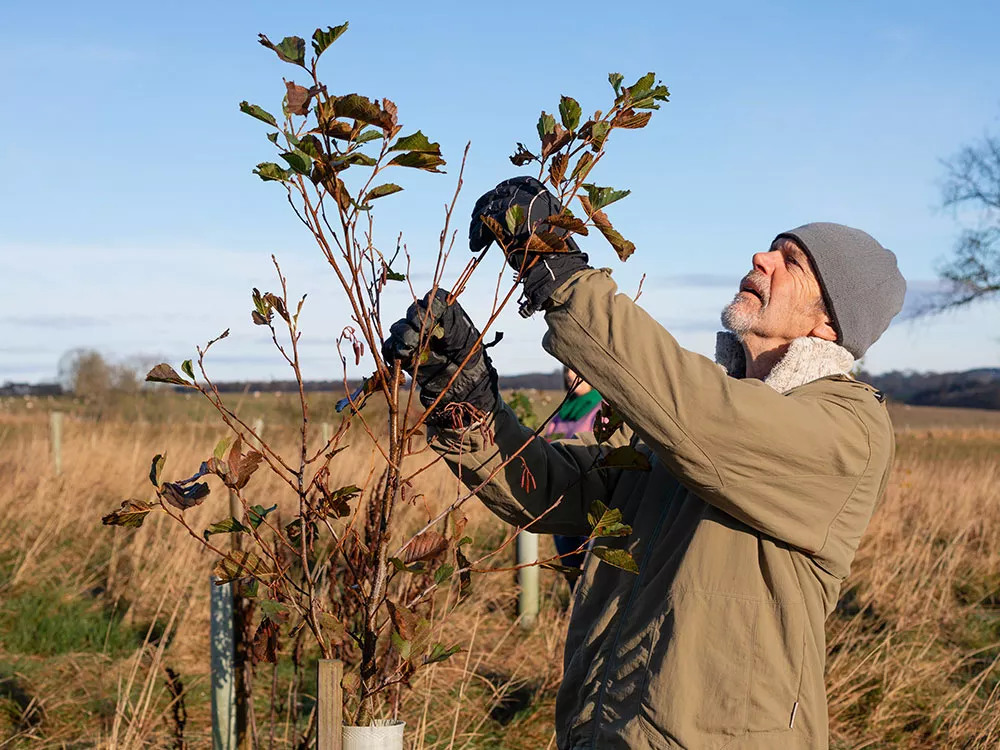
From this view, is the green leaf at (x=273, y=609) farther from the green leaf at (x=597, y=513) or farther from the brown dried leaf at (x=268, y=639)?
the green leaf at (x=597, y=513)

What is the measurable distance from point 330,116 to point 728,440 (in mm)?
791

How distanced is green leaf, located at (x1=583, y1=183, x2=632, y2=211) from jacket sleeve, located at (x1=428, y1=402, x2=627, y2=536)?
0.49m

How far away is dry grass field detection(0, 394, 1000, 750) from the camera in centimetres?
367

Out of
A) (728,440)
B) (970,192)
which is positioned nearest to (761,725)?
(728,440)

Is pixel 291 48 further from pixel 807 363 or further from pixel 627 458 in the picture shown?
pixel 807 363

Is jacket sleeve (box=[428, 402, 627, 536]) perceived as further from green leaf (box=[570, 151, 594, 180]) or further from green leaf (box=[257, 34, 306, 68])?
green leaf (box=[257, 34, 306, 68])

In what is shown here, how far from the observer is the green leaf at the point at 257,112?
4.13ft

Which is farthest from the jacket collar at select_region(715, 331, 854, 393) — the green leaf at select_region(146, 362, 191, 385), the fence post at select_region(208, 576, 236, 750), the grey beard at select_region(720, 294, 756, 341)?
the fence post at select_region(208, 576, 236, 750)

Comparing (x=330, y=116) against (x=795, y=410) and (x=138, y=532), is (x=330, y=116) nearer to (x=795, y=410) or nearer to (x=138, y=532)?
(x=795, y=410)

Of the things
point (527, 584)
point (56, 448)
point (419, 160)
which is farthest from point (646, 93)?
point (56, 448)

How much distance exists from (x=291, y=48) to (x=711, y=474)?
92 cm

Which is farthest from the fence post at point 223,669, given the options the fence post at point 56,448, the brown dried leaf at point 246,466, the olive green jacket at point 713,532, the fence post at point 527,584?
the fence post at point 56,448

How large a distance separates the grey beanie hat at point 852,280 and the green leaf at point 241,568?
1.24 metres

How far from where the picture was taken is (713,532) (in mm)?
1683
